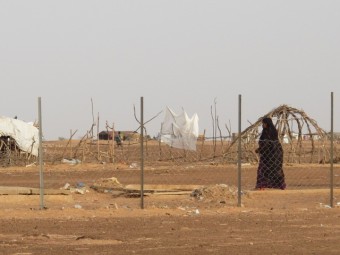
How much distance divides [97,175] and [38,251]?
52.8ft

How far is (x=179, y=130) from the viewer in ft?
129

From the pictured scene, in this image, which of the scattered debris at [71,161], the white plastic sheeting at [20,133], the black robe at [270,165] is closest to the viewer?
the black robe at [270,165]

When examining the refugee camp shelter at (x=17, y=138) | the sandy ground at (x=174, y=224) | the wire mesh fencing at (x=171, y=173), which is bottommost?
the sandy ground at (x=174, y=224)

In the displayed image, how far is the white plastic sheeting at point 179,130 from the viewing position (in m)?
38.6

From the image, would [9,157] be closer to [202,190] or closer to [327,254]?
[202,190]

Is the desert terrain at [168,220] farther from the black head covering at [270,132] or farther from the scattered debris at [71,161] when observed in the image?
the scattered debris at [71,161]

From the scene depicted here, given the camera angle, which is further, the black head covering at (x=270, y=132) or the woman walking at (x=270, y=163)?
the black head covering at (x=270, y=132)

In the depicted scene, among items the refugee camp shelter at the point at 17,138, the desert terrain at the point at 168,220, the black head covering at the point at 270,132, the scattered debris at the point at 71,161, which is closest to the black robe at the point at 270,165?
the black head covering at the point at 270,132

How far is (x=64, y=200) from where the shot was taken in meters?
16.3

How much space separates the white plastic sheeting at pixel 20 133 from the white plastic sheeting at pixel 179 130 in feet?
23.9

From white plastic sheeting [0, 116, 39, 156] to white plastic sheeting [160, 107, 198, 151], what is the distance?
727 centimetres

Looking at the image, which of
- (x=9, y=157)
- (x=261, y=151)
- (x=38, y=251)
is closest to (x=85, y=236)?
(x=38, y=251)

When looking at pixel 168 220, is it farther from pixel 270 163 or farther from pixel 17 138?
pixel 17 138

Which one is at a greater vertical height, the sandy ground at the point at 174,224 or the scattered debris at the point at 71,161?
the scattered debris at the point at 71,161
